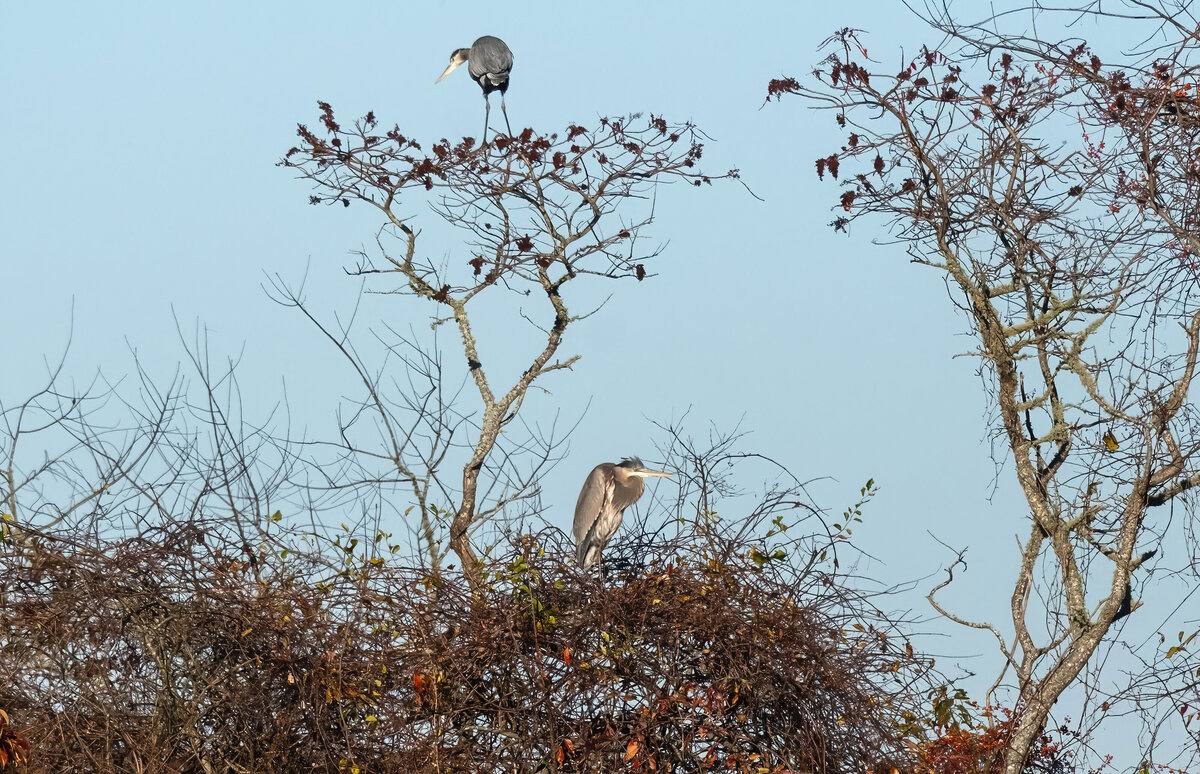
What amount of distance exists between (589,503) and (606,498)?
120 mm

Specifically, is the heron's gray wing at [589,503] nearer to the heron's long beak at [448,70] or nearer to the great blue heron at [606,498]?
the great blue heron at [606,498]

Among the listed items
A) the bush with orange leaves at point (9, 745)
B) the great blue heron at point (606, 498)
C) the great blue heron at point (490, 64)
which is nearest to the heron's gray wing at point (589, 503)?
the great blue heron at point (606, 498)

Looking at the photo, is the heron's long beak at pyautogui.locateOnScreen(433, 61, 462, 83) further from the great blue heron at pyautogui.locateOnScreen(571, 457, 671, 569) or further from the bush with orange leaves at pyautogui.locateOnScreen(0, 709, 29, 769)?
the bush with orange leaves at pyautogui.locateOnScreen(0, 709, 29, 769)

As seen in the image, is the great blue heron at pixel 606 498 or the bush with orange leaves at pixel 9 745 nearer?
the bush with orange leaves at pixel 9 745

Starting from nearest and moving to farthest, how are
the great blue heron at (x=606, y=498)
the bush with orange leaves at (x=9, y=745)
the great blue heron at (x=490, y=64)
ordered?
the bush with orange leaves at (x=9, y=745) < the great blue heron at (x=606, y=498) < the great blue heron at (x=490, y=64)

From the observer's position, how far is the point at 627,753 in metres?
6.32

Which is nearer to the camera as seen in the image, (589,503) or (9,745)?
(9,745)

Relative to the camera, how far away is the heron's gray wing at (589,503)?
8492 millimetres

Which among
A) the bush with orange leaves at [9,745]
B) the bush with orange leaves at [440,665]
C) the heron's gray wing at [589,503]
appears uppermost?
the heron's gray wing at [589,503]

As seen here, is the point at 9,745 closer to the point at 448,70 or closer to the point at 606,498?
the point at 606,498

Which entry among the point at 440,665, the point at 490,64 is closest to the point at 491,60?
the point at 490,64

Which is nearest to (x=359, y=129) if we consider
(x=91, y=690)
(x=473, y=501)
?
(x=473, y=501)

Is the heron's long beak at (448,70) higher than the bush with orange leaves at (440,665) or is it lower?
higher

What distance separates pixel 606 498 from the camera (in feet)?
28.3
